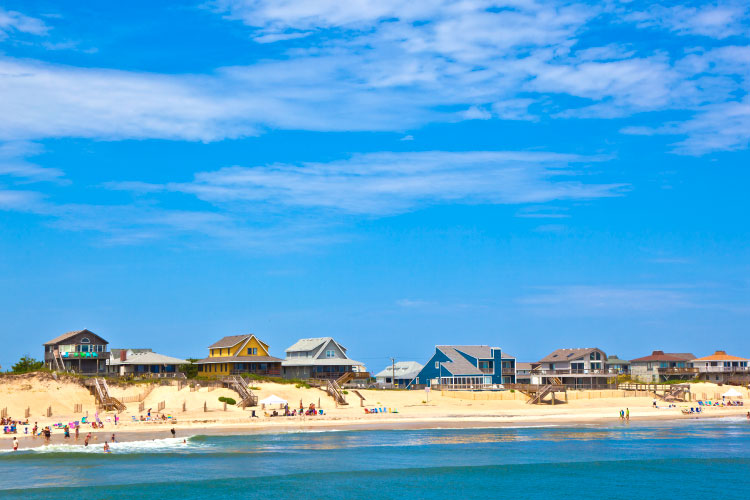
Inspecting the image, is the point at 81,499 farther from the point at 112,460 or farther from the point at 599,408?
the point at 599,408

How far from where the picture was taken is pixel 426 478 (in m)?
48.4

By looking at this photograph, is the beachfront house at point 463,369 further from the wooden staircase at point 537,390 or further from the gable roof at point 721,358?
the gable roof at point 721,358

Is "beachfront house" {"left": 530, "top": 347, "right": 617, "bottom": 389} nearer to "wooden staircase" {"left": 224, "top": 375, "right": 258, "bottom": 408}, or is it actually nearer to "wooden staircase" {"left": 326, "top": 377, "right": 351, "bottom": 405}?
"wooden staircase" {"left": 326, "top": 377, "right": 351, "bottom": 405}

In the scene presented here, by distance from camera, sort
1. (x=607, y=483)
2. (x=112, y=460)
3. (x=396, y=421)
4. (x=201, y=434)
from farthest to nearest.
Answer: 1. (x=396, y=421)
2. (x=201, y=434)
3. (x=112, y=460)
4. (x=607, y=483)

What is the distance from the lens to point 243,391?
78938 millimetres

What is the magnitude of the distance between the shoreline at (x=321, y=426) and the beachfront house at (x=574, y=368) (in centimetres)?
2524

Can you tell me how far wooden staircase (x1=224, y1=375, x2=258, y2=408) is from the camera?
3061 inches

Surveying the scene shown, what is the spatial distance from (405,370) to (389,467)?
6469cm

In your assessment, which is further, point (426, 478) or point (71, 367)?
point (71, 367)

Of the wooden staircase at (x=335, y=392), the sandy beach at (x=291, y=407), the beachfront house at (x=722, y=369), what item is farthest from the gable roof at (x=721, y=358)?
the wooden staircase at (x=335, y=392)

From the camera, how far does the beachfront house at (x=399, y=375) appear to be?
110 m

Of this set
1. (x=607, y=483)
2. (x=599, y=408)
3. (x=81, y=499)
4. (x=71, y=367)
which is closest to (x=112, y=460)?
(x=81, y=499)

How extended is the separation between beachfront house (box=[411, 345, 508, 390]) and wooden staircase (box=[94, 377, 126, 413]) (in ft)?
129

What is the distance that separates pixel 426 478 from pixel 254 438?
19362 millimetres
